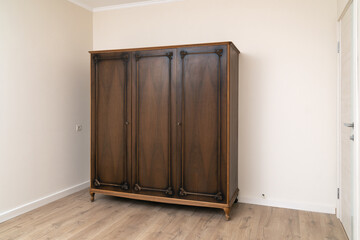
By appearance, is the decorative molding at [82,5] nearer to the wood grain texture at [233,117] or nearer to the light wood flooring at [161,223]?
the wood grain texture at [233,117]

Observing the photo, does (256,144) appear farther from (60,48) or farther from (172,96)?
(60,48)

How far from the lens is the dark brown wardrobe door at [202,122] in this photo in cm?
301

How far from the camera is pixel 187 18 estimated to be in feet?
12.2

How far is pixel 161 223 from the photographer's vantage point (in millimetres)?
2904

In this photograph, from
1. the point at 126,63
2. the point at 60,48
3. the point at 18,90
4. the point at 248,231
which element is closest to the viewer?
the point at 248,231

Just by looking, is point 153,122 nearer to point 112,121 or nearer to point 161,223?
point 112,121

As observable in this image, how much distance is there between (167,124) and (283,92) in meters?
1.41

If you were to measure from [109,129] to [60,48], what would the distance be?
49.3 inches

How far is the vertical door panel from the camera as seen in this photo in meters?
3.21

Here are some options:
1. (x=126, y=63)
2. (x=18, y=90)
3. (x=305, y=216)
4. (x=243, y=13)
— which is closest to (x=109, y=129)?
(x=126, y=63)

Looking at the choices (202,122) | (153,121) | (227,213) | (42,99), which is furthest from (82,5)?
(227,213)

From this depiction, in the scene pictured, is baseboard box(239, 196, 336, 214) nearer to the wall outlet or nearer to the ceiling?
the wall outlet

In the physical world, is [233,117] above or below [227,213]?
above

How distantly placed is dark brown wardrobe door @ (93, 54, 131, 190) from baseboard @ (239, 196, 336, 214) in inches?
60.1
